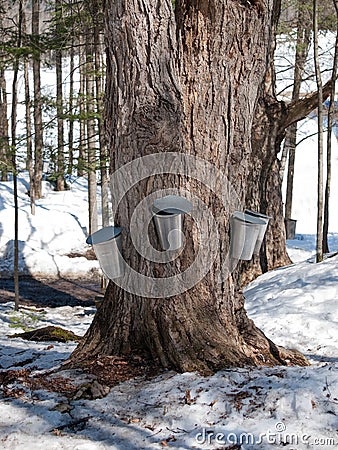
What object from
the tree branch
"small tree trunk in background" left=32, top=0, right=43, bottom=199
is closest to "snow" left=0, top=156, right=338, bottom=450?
the tree branch

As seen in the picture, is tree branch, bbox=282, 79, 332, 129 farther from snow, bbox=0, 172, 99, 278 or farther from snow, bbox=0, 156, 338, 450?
snow, bbox=0, 156, 338, 450

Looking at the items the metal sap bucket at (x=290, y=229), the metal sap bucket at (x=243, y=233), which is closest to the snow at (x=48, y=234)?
the metal sap bucket at (x=290, y=229)

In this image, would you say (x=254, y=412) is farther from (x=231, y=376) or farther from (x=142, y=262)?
(x=142, y=262)

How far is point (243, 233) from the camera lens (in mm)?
4172

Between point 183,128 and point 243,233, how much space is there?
89 cm

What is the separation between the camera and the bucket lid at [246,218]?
4.16 meters

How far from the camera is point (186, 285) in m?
4.04

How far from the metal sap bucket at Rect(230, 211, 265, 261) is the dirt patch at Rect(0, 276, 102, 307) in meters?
7.59

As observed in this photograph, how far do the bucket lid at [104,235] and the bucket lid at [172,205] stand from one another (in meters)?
0.35

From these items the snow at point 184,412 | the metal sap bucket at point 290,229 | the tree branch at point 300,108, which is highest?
the tree branch at point 300,108

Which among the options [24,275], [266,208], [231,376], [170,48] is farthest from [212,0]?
[24,275]

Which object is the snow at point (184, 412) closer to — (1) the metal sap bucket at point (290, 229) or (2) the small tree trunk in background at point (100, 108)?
(2) the small tree trunk in background at point (100, 108)

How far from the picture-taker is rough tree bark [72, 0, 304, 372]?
4.02 m

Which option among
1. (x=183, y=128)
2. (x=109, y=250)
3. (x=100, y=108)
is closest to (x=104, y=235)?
(x=109, y=250)
